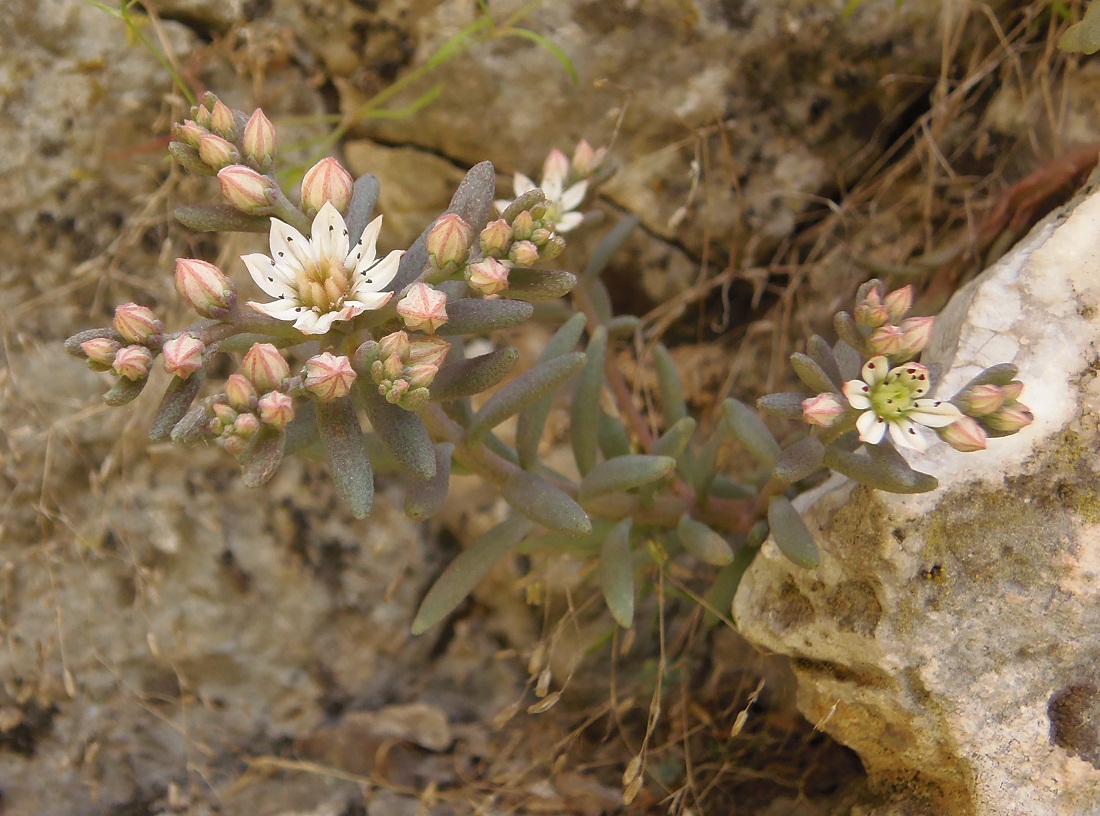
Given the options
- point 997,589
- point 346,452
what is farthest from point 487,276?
point 997,589

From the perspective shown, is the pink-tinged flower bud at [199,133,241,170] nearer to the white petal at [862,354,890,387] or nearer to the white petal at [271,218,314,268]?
the white petal at [271,218,314,268]

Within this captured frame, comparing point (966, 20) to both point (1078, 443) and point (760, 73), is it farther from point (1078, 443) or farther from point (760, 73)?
point (1078, 443)

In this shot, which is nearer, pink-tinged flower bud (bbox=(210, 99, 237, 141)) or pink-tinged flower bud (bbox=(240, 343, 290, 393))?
pink-tinged flower bud (bbox=(240, 343, 290, 393))

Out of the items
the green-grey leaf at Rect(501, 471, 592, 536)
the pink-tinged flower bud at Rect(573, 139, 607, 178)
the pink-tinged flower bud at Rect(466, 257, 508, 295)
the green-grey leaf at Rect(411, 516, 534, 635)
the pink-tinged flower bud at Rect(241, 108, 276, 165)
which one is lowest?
the green-grey leaf at Rect(411, 516, 534, 635)

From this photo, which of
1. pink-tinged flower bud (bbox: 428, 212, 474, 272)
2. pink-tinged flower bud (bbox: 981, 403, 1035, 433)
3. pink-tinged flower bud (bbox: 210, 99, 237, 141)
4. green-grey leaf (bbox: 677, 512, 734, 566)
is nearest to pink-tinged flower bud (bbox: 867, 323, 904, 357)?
pink-tinged flower bud (bbox: 981, 403, 1035, 433)

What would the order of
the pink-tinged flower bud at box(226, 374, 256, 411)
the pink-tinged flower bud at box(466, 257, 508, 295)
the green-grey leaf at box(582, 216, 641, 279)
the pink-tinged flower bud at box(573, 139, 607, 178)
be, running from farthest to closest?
1. the green-grey leaf at box(582, 216, 641, 279)
2. the pink-tinged flower bud at box(573, 139, 607, 178)
3. the pink-tinged flower bud at box(466, 257, 508, 295)
4. the pink-tinged flower bud at box(226, 374, 256, 411)

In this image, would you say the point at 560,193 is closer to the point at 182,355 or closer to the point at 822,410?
the point at 822,410

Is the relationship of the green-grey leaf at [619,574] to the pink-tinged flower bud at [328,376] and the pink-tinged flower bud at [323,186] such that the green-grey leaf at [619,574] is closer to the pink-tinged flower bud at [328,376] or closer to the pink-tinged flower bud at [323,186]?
the pink-tinged flower bud at [328,376]

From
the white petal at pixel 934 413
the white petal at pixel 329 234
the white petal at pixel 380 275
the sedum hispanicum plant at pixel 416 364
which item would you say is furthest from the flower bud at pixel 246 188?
the white petal at pixel 934 413
